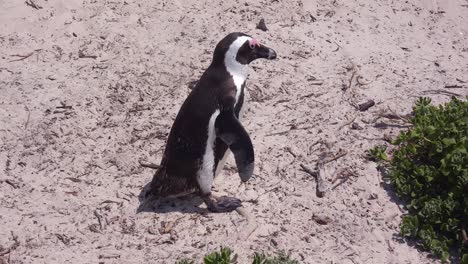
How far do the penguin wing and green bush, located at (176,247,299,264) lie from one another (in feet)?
1.50

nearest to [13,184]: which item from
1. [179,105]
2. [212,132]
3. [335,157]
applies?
[179,105]

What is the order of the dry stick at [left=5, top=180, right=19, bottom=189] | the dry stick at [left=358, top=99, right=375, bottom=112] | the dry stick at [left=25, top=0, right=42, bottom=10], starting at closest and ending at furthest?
1. the dry stick at [left=5, top=180, right=19, bottom=189]
2. the dry stick at [left=358, top=99, right=375, bottom=112]
3. the dry stick at [left=25, top=0, right=42, bottom=10]

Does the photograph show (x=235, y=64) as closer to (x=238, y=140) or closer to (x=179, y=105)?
(x=238, y=140)

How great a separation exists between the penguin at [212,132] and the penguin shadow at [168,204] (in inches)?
3.6

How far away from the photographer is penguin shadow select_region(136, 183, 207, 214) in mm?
3775

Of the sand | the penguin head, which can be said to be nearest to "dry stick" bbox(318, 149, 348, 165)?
the sand

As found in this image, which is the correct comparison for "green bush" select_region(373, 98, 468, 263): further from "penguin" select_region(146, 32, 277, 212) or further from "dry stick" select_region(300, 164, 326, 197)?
"penguin" select_region(146, 32, 277, 212)

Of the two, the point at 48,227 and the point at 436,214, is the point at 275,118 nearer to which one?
the point at 436,214

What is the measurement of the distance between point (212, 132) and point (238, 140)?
0.71 feet

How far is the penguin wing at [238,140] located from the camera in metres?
3.34

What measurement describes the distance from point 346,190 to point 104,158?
1.67 metres

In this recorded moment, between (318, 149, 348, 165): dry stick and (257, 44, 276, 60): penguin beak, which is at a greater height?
(257, 44, 276, 60): penguin beak

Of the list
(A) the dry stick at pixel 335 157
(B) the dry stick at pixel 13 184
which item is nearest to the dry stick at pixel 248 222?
(A) the dry stick at pixel 335 157

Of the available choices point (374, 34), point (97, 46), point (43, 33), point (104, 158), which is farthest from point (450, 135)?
point (43, 33)
